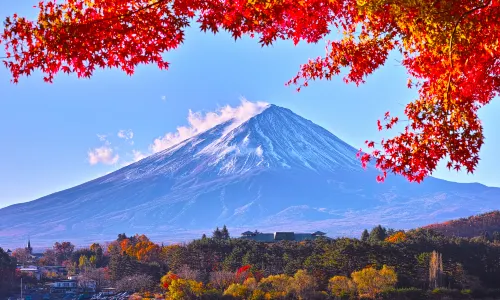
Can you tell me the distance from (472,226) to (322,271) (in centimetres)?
4526

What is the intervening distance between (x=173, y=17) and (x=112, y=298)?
57.0m

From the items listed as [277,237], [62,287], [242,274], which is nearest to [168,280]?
[242,274]

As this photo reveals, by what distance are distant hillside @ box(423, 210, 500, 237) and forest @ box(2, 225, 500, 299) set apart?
2775 cm

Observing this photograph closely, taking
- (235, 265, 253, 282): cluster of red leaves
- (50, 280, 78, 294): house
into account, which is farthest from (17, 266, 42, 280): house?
(235, 265, 253, 282): cluster of red leaves

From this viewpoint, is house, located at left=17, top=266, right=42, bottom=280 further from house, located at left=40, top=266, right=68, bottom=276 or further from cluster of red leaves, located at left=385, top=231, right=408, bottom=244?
cluster of red leaves, located at left=385, top=231, right=408, bottom=244

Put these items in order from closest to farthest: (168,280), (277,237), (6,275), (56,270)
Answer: (168,280) → (6,275) → (56,270) → (277,237)

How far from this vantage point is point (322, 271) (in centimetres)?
5422

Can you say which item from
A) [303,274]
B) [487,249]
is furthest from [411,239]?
[303,274]

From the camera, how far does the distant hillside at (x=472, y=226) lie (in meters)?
89.7

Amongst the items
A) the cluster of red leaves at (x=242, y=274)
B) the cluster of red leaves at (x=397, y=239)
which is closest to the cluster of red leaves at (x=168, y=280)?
the cluster of red leaves at (x=242, y=274)

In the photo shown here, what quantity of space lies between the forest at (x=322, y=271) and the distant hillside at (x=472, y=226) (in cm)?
2775

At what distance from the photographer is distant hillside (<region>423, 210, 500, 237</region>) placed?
294 feet

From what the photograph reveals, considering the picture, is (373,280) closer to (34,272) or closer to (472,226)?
(34,272)

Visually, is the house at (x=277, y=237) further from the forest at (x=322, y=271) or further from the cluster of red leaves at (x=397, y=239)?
the forest at (x=322, y=271)
